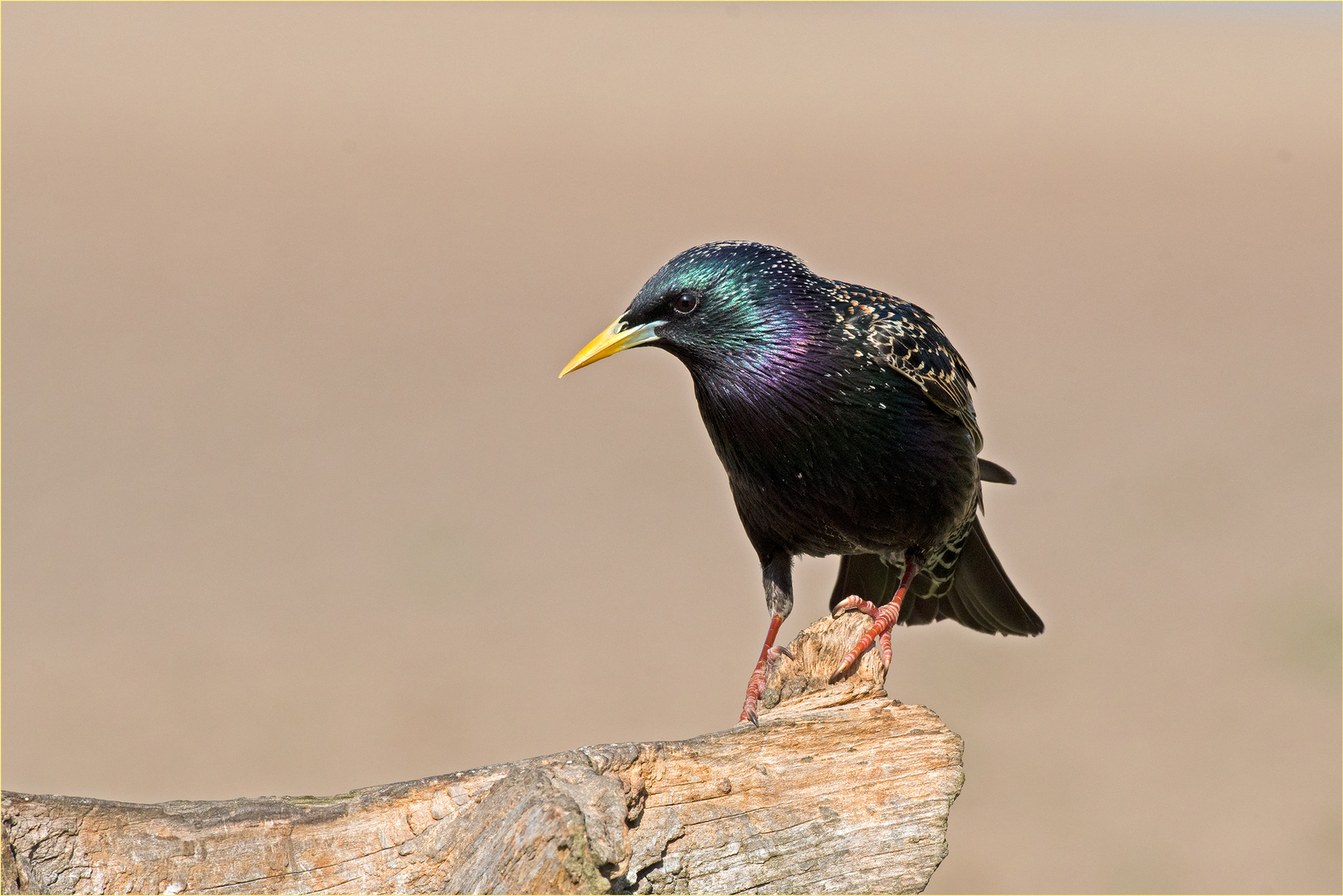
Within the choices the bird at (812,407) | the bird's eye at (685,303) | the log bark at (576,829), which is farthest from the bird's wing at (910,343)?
the log bark at (576,829)

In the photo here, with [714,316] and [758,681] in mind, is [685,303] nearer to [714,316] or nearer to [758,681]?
[714,316]

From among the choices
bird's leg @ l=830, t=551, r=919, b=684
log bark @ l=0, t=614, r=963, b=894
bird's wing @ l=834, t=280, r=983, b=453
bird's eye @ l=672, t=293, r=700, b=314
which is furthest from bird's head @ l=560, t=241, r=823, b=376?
log bark @ l=0, t=614, r=963, b=894

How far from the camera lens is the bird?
14.2 ft

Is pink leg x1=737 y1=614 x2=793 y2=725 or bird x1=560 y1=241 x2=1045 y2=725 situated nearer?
bird x1=560 y1=241 x2=1045 y2=725

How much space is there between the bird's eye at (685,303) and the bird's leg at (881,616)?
51.2 inches

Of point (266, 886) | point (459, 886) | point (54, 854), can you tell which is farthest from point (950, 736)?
point (54, 854)

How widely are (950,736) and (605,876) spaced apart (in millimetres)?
1345

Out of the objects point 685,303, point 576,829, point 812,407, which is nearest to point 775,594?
point 812,407

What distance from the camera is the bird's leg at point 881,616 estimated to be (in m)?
4.41

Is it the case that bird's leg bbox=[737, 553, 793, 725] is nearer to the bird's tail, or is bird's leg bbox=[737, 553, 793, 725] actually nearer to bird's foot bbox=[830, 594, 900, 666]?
bird's foot bbox=[830, 594, 900, 666]

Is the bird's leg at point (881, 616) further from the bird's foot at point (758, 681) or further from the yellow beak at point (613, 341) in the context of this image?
the yellow beak at point (613, 341)

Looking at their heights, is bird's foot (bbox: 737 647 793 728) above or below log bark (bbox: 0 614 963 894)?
above

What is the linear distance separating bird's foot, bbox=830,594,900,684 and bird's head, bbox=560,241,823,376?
3.41ft

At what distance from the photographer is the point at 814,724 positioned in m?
3.95
